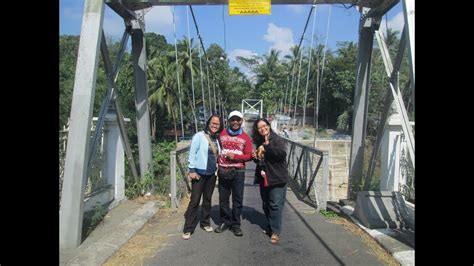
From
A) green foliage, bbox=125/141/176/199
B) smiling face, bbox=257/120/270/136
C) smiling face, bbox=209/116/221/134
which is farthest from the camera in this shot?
green foliage, bbox=125/141/176/199

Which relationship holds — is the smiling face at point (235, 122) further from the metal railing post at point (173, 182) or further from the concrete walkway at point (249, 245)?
the metal railing post at point (173, 182)

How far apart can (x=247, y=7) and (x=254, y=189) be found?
421 centimetres

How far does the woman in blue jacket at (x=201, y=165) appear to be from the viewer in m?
4.89

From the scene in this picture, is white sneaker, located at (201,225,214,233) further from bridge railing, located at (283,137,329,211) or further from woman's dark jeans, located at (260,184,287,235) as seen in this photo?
bridge railing, located at (283,137,329,211)

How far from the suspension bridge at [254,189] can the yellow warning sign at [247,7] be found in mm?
277

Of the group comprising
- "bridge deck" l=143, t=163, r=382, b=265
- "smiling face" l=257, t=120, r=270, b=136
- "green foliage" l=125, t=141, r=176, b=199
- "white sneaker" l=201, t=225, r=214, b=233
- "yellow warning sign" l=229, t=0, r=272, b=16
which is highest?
"yellow warning sign" l=229, t=0, r=272, b=16

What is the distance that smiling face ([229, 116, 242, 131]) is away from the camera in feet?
15.8

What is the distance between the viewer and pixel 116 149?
6.81 m

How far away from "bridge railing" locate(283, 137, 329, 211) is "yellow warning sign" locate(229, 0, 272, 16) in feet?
7.40

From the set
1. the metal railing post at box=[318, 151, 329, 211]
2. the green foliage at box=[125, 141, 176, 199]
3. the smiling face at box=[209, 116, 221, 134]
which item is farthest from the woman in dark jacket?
the green foliage at box=[125, 141, 176, 199]

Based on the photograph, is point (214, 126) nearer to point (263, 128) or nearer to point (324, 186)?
point (263, 128)

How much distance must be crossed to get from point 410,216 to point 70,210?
365 centimetres

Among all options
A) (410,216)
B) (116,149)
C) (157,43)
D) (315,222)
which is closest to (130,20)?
(116,149)

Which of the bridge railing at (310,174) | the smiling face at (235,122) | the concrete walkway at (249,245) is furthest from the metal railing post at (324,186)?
the smiling face at (235,122)
